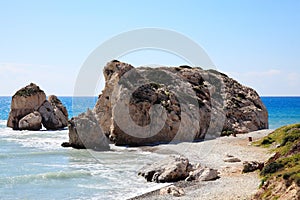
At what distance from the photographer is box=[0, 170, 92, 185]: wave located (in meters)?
23.2

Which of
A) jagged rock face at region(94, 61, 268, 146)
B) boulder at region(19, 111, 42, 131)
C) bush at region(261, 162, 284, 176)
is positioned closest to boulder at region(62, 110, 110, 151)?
jagged rock face at region(94, 61, 268, 146)

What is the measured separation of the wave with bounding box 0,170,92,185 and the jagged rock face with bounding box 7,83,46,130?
3678 cm

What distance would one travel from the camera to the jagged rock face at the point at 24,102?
195 feet

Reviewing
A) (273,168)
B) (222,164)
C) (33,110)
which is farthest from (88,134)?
(33,110)

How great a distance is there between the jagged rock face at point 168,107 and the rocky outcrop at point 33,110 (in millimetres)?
19310

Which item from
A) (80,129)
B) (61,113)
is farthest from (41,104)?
(80,129)

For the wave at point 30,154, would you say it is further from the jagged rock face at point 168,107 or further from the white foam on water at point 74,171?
the jagged rock face at point 168,107

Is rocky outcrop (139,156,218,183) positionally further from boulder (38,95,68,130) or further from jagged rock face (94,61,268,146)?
boulder (38,95,68,130)

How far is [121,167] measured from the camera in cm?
2705

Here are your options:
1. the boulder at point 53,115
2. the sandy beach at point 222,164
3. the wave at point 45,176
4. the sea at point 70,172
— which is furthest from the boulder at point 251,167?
the boulder at point 53,115

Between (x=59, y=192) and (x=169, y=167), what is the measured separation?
262 inches

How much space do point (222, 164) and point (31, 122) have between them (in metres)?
38.1

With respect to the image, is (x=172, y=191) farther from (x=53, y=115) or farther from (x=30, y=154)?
(x=53, y=115)

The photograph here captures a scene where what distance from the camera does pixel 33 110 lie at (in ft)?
197
